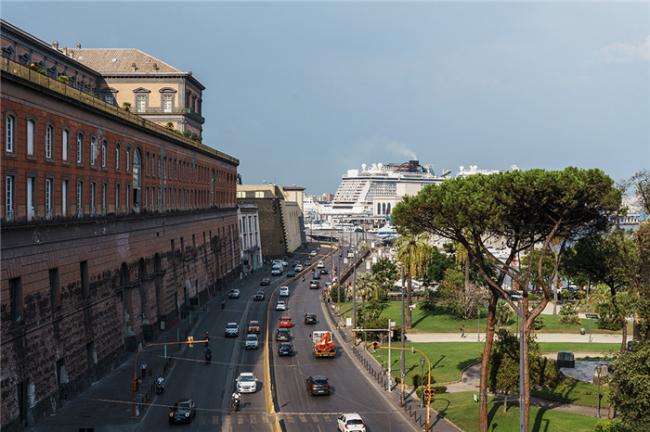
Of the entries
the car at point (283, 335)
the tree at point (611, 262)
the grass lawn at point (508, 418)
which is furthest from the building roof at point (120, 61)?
the grass lawn at point (508, 418)

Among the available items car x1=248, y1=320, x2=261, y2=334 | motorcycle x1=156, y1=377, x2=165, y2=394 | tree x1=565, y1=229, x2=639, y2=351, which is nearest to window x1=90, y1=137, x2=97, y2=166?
motorcycle x1=156, y1=377, x2=165, y2=394

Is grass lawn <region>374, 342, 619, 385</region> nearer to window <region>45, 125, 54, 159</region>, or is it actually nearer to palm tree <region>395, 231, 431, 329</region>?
palm tree <region>395, 231, 431, 329</region>

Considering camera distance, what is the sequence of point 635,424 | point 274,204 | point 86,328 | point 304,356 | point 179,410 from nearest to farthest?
point 635,424, point 179,410, point 86,328, point 304,356, point 274,204

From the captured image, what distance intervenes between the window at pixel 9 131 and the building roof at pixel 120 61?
63654 mm

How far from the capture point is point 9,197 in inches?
1518

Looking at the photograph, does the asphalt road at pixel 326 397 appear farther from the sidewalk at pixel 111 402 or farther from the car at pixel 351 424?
the sidewalk at pixel 111 402

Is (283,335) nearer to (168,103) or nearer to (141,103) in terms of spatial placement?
(168,103)

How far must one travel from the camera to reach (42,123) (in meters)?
43.0

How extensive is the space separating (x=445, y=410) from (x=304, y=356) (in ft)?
63.6

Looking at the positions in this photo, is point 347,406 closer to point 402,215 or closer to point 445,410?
point 445,410

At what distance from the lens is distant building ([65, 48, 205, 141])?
101 meters

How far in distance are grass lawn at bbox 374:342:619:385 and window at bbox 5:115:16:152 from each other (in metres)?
25.9

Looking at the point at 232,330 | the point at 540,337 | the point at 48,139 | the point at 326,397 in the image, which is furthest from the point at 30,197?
the point at 540,337

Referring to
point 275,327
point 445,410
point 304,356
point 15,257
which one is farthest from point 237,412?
point 275,327
